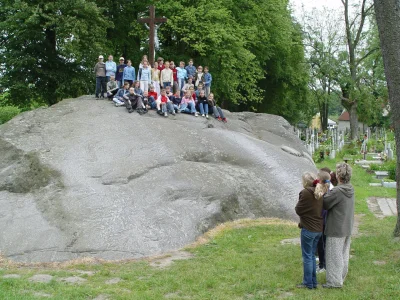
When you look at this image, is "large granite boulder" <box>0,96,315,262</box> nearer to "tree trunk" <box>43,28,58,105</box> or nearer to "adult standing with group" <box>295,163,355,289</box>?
"adult standing with group" <box>295,163,355,289</box>

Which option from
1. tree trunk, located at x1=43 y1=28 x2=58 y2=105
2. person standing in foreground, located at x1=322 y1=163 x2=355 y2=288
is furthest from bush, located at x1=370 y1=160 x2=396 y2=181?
tree trunk, located at x1=43 y1=28 x2=58 y2=105

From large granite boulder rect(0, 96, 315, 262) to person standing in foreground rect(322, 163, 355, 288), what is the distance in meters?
3.32

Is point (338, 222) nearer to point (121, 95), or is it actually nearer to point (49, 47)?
point (121, 95)

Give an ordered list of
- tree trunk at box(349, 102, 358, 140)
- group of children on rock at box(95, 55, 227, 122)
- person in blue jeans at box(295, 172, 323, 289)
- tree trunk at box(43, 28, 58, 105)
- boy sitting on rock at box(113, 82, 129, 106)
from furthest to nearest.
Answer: tree trunk at box(349, 102, 358, 140)
tree trunk at box(43, 28, 58, 105)
group of children on rock at box(95, 55, 227, 122)
boy sitting on rock at box(113, 82, 129, 106)
person in blue jeans at box(295, 172, 323, 289)

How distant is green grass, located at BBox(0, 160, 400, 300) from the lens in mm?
6695

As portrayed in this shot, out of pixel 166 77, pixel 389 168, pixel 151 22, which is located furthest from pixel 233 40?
pixel 166 77

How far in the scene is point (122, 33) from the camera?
27734 millimetres

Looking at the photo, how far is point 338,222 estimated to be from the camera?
697 cm

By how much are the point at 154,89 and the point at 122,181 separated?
565cm

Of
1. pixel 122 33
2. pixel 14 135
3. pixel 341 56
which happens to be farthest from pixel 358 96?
pixel 14 135

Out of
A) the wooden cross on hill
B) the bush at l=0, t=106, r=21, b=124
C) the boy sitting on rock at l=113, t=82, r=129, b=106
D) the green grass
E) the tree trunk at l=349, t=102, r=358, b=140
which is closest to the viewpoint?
the green grass

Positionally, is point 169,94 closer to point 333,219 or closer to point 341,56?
point 333,219

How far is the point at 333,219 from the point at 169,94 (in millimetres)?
9143

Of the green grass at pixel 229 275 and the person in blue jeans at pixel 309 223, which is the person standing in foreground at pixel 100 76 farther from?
the person in blue jeans at pixel 309 223
